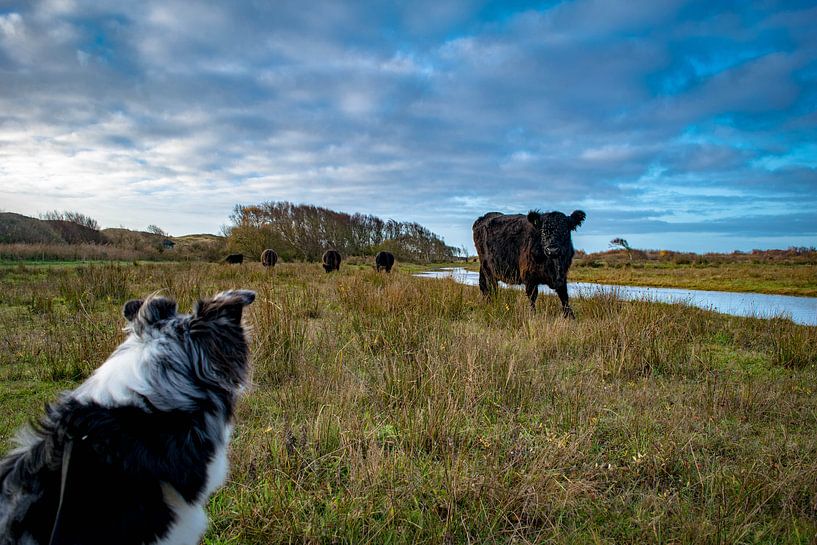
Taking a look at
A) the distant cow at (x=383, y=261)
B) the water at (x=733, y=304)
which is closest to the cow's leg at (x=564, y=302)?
A: the water at (x=733, y=304)

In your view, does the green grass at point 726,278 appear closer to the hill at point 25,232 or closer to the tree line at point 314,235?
the tree line at point 314,235

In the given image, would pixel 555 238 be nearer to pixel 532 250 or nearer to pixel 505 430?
pixel 532 250

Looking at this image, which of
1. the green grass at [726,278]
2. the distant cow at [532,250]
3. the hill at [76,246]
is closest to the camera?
the distant cow at [532,250]

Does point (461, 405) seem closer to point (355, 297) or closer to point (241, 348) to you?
point (241, 348)

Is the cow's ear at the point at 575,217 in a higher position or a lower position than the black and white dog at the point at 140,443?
higher

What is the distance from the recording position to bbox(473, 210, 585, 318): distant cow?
27.7ft

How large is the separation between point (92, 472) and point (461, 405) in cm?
289

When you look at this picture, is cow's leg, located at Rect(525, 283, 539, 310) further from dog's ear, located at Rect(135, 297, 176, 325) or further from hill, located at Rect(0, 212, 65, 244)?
hill, located at Rect(0, 212, 65, 244)

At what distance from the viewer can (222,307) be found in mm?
1909

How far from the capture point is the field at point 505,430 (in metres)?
2.31

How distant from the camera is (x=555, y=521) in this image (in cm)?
239

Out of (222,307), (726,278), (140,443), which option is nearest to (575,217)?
(222,307)

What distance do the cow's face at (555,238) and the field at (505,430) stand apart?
75.4 inches

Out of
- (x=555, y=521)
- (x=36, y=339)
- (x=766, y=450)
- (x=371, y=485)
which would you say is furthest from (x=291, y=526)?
(x=36, y=339)
